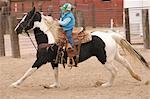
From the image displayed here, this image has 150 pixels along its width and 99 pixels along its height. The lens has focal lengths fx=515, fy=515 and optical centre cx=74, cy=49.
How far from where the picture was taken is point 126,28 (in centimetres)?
1903

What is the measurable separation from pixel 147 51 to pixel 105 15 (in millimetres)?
15553

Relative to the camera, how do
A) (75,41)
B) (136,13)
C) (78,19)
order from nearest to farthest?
(75,41), (78,19), (136,13)

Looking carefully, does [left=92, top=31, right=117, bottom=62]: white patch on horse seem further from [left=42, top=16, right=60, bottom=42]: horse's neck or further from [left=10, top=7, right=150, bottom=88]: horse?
[left=42, top=16, right=60, bottom=42]: horse's neck

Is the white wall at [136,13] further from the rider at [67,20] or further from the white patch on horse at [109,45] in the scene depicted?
the rider at [67,20]

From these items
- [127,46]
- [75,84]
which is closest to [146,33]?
[127,46]

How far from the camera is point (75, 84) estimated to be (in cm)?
1041

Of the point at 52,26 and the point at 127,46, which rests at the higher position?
the point at 52,26

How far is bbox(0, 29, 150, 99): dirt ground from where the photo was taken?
861 cm

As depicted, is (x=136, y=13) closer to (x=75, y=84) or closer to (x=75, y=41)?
(x=75, y=84)

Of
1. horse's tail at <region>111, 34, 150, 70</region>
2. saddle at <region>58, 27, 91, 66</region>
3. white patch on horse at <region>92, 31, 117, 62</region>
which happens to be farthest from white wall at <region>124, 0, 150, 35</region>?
saddle at <region>58, 27, 91, 66</region>

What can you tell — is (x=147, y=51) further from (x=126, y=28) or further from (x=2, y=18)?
(x=2, y=18)

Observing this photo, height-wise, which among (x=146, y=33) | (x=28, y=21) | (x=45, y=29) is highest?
(x=28, y=21)

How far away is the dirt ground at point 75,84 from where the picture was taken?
861 centimetres

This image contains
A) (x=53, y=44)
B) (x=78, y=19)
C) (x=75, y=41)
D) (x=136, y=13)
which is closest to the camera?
(x=53, y=44)
